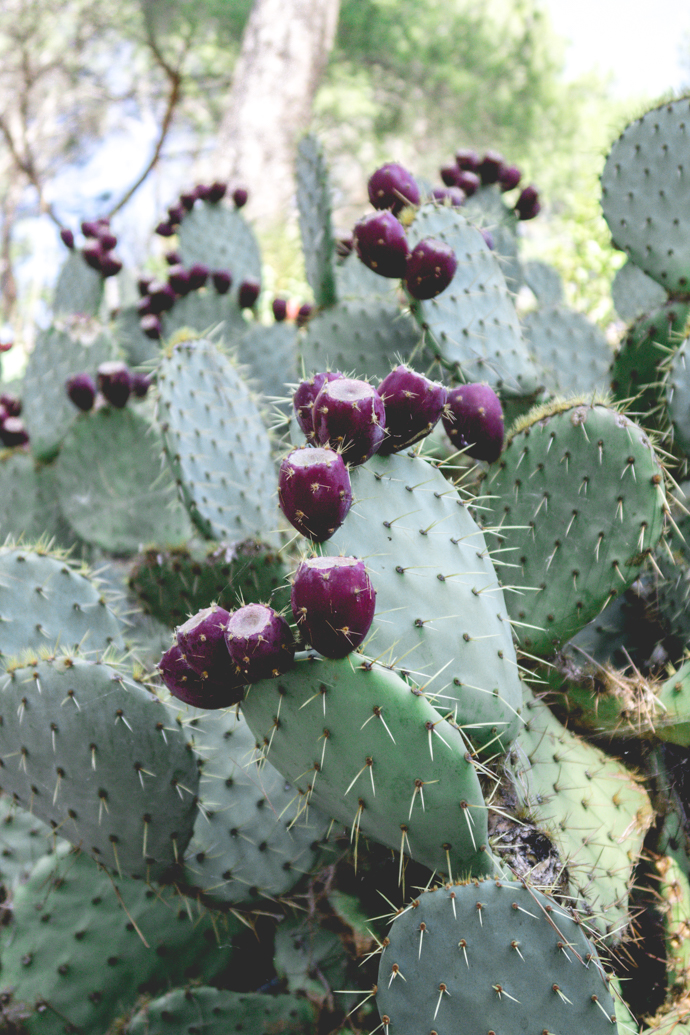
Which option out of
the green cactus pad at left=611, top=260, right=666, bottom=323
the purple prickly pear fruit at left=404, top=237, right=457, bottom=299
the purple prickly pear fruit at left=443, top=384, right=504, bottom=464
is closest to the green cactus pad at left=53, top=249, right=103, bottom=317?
the purple prickly pear fruit at left=404, top=237, right=457, bottom=299

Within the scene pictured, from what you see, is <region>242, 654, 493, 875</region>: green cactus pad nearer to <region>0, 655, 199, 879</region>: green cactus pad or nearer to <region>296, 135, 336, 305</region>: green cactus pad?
<region>0, 655, 199, 879</region>: green cactus pad

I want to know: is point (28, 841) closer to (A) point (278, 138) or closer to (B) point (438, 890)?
(B) point (438, 890)

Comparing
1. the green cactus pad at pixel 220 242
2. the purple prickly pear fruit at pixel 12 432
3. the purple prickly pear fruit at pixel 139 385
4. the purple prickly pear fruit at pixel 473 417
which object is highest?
the purple prickly pear fruit at pixel 473 417

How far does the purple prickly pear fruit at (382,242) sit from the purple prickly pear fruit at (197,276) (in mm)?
1276

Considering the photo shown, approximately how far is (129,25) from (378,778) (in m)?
9.00

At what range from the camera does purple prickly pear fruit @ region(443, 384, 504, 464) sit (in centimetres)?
114

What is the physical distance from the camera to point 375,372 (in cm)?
186

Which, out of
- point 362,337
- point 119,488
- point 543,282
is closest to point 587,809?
point 362,337

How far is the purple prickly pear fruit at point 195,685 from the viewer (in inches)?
30.9

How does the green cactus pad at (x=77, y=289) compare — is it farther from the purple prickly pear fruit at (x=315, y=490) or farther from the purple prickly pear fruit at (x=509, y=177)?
the purple prickly pear fruit at (x=315, y=490)

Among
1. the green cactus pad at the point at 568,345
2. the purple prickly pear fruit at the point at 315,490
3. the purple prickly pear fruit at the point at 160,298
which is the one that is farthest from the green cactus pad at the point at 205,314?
the purple prickly pear fruit at the point at 315,490

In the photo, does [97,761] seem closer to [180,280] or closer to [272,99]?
[180,280]

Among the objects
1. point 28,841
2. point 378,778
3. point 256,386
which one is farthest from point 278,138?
point 378,778

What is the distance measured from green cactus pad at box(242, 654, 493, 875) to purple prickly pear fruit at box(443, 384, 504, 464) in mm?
486
